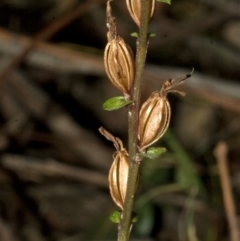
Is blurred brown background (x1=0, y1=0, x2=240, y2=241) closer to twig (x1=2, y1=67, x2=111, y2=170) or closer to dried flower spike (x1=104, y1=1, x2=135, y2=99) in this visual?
twig (x1=2, y1=67, x2=111, y2=170)

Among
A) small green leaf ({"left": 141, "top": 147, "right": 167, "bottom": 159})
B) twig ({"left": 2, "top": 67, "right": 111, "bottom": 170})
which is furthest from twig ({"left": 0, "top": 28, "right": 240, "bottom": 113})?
small green leaf ({"left": 141, "top": 147, "right": 167, "bottom": 159})

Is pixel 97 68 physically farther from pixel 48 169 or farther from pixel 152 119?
pixel 152 119

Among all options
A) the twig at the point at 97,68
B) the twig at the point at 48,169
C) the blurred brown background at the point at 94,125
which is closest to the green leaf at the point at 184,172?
the blurred brown background at the point at 94,125

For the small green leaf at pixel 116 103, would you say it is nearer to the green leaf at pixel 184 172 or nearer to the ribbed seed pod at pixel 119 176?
the ribbed seed pod at pixel 119 176

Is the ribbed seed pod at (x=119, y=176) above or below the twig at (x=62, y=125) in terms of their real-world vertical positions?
below

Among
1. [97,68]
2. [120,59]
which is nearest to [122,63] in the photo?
[120,59]

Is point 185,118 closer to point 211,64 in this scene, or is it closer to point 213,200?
point 211,64

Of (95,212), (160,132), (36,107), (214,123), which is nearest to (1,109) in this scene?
(36,107)
